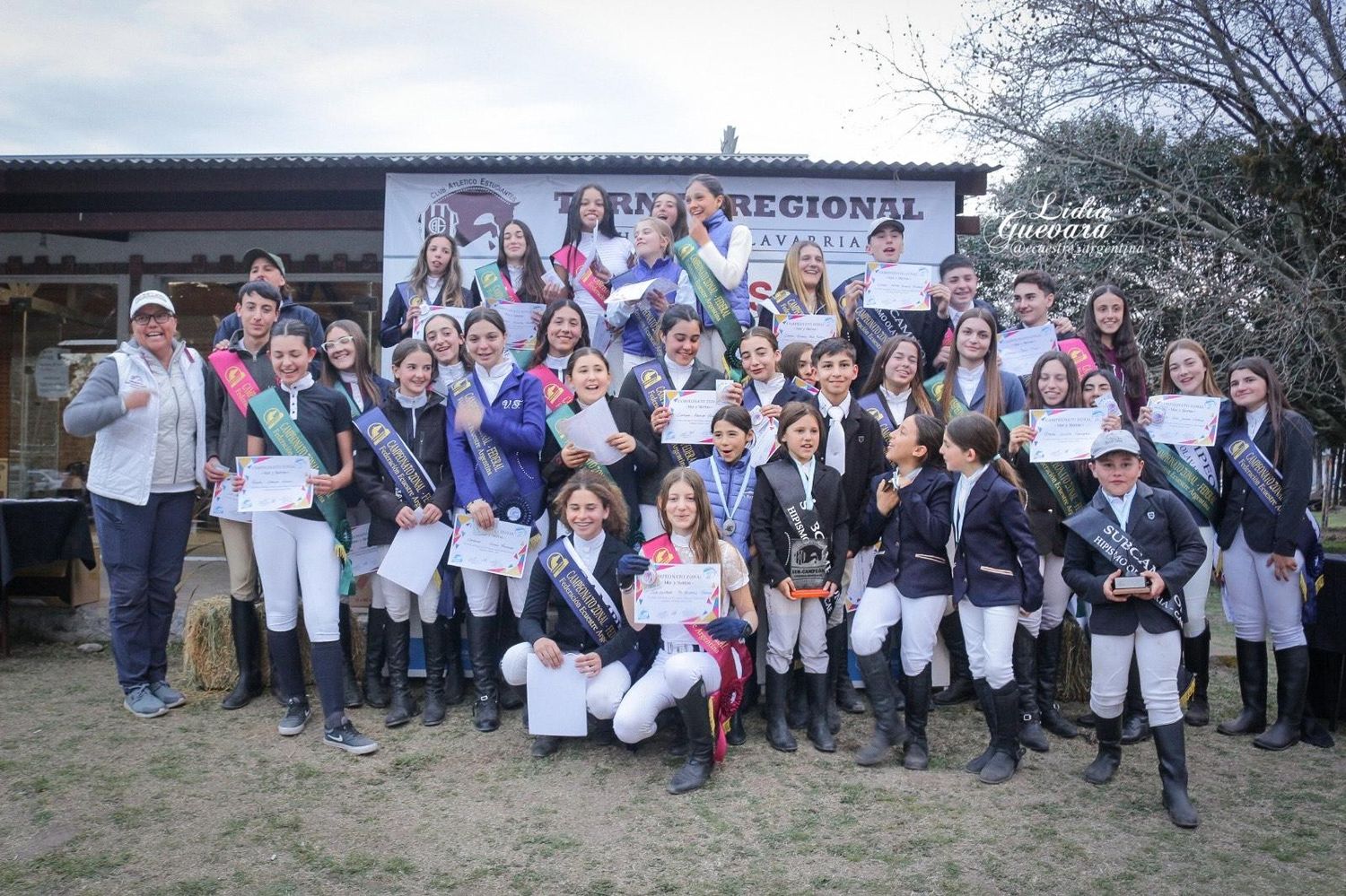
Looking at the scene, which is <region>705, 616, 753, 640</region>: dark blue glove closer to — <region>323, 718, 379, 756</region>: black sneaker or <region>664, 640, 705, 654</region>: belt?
<region>664, 640, 705, 654</region>: belt

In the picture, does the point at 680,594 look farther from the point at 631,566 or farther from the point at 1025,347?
the point at 1025,347

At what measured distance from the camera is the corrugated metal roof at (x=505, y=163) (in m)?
7.23

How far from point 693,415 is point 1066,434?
1.73 meters

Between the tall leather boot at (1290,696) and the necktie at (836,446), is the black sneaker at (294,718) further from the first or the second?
the tall leather boot at (1290,696)

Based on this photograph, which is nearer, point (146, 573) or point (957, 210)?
point (146, 573)

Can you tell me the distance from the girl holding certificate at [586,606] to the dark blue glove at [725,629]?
38 centimetres

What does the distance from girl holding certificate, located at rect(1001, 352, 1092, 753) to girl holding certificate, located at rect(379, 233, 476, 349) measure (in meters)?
3.23

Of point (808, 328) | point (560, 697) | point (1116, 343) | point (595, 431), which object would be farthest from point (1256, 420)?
point (560, 697)

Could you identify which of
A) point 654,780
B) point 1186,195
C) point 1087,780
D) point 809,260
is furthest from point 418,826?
point 1186,195

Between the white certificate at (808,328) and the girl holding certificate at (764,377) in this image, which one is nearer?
the girl holding certificate at (764,377)

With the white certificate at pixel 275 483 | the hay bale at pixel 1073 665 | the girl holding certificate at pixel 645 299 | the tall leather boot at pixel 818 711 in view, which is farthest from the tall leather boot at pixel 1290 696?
the white certificate at pixel 275 483

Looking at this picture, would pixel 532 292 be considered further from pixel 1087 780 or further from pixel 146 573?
pixel 1087 780

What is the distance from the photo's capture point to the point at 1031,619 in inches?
180

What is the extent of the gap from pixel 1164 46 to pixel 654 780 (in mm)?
11417
